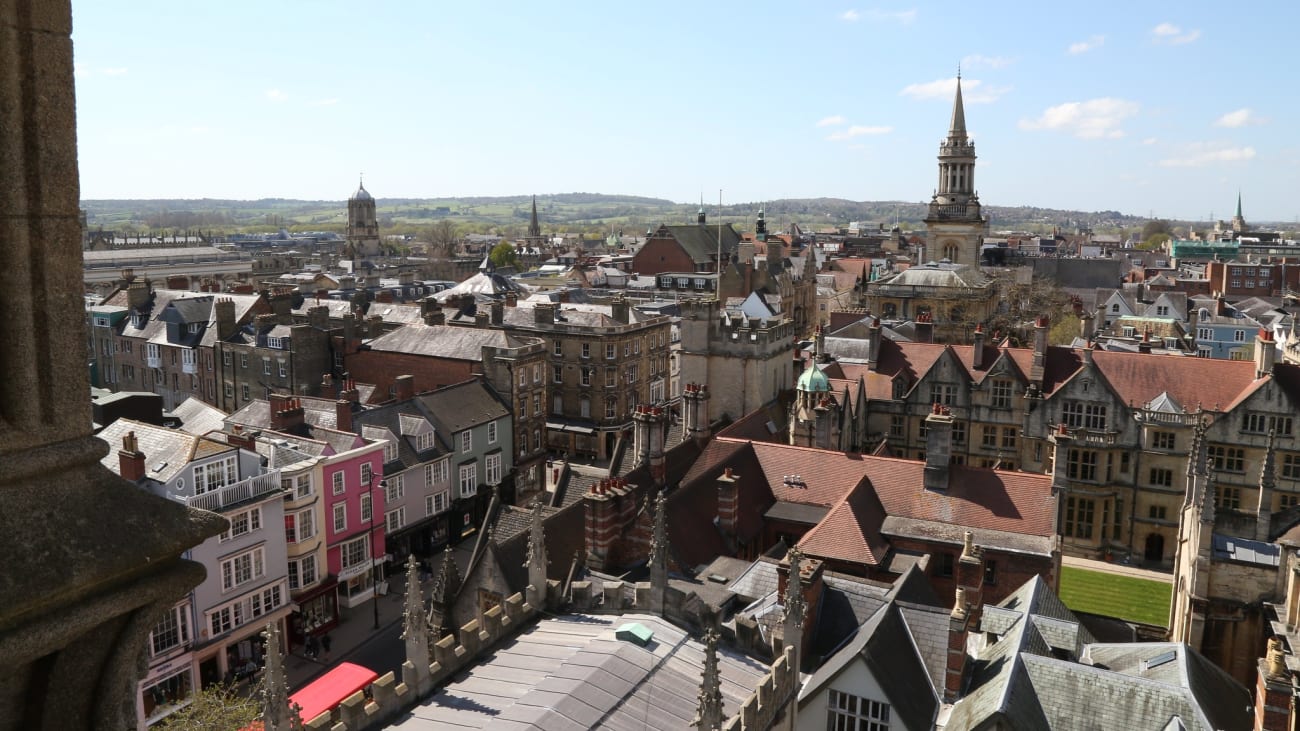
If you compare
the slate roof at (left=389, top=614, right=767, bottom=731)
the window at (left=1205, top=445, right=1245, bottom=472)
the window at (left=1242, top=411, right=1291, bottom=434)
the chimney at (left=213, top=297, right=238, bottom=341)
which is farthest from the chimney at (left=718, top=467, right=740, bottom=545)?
the chimney at (left=213, top=297, right=238, bottom=341)

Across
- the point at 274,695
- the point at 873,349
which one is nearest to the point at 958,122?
the point at 873,349

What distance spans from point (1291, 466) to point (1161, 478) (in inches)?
224

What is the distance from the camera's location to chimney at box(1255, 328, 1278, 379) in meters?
46.4

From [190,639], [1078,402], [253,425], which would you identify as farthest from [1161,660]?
[253,425]

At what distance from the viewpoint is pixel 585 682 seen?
2025 cm

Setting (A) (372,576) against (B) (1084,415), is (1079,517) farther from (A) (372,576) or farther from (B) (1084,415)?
(A) (372,576)

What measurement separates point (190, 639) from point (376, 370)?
1231 inches

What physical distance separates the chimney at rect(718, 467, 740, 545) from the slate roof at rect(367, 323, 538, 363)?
3036 centimetres

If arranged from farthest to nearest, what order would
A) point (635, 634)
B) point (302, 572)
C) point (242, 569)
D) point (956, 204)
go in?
point (956, 204) → point (302, 572) → point (242, 569) → point (635, 634)

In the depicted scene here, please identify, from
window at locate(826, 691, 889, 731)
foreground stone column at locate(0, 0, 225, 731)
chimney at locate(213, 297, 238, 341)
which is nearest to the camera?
foreground stone column at locate(0, 0, 225, 731)

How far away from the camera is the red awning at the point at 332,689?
30.5 metres

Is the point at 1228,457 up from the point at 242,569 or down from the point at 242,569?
up

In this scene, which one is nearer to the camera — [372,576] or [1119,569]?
[372,576]

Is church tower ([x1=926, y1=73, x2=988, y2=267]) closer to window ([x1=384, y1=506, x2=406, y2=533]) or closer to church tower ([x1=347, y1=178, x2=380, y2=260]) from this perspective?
window ([x1=384, y1=506, x2=406, y2=533])
